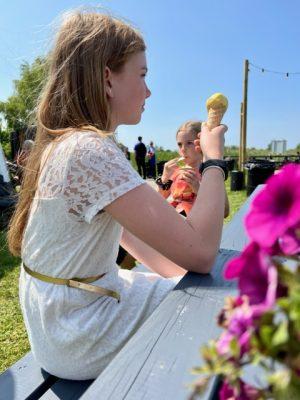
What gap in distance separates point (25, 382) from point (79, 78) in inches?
40.5

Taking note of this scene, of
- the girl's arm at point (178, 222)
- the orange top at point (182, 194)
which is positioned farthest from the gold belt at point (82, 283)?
the orange top at point (182, 194)

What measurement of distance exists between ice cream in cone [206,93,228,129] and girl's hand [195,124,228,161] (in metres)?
0.03

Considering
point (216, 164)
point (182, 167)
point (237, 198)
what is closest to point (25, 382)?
point (216, 164)

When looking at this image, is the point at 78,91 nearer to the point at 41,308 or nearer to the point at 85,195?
the point at 85,195

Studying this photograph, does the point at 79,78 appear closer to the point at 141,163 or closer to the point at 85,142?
the point at 85,142

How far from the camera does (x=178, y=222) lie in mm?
1215

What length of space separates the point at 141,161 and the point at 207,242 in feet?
50.8

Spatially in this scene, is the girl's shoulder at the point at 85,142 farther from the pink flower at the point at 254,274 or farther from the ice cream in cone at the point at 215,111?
the pink flower at the point at 254,274

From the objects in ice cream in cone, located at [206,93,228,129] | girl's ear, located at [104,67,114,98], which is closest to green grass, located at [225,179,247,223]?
ice cream in cone, located at [206,93,228,129]

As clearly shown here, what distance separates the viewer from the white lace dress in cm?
118

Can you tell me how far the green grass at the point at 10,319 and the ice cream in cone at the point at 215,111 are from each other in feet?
4.59

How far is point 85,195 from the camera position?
46.9 inches

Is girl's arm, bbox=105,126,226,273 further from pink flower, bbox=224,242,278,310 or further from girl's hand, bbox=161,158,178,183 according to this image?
girl's hand, bbox=161,158,178,183

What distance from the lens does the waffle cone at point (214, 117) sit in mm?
1722
